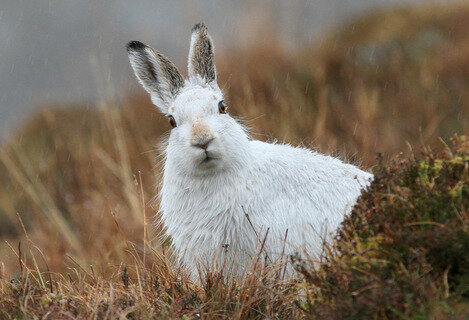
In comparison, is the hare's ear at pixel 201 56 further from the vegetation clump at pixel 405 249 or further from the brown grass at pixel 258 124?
the vegetation clump at pixel 405 249

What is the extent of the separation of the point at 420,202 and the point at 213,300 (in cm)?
167

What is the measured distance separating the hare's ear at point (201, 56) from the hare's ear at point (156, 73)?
188 mm

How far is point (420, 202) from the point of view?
3.46 metres

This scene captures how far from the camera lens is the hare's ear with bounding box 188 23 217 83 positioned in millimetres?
5820

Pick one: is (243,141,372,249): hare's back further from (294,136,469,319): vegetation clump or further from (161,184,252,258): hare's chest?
(294,136,469,319): vegetation clump

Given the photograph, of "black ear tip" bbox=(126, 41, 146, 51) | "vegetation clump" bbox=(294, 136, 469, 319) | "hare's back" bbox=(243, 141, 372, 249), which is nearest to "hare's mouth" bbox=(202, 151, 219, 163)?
"hare's back" bbox=(243, 141, 372, 249)

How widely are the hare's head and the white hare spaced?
1 centimetres

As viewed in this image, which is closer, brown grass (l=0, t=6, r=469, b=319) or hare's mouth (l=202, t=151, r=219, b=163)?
hare's mouth (l=202, t=151, r=219, b=163)

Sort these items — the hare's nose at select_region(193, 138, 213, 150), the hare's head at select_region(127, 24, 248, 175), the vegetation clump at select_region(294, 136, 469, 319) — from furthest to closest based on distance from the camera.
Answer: the hare's head at select_region(127, 24, 248, 175) < the hare's nose at select_region(193, 138, 213, 150) < the vegetation clump at select_region(294, 136, 469, 319)

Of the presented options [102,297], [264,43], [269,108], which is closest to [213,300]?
[102,297]

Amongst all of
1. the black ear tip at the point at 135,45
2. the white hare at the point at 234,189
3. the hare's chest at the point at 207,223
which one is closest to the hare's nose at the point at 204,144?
the white hare at the point at 234,189

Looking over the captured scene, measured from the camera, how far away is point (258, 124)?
10.5 meters

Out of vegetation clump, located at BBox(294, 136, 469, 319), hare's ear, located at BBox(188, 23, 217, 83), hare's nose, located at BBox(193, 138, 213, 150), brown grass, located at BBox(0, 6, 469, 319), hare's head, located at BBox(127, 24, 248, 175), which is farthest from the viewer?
brown grass, located at BBox(0, 6, 469, 319)

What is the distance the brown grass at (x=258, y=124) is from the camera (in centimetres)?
929
